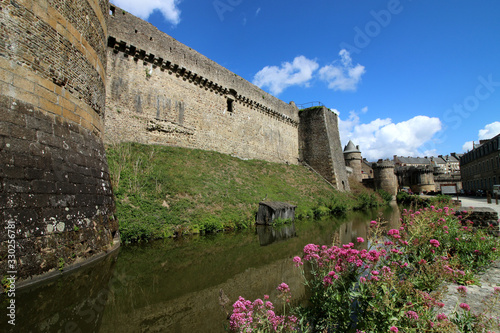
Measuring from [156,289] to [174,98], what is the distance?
12.9 meters

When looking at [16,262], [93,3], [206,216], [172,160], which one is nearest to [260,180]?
[172,160]

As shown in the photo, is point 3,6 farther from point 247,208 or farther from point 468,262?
point 247,208

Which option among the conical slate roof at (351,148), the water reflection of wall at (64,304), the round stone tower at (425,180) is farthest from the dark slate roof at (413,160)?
the water reflection of wall at (64,304)

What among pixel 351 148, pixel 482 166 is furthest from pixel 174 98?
pixel 482 166

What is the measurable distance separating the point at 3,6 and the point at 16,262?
429 centimetres

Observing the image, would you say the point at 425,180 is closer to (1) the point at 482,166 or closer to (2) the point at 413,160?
(1) the point at 482,166

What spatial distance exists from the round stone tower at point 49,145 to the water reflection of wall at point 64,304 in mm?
375

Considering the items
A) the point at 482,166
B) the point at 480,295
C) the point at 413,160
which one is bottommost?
the point at 480,295

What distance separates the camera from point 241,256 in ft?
21.1

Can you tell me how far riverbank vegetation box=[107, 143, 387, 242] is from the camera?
831 cm

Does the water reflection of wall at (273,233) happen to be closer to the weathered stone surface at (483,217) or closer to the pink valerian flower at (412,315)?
the weathered stone surface at (483,217)

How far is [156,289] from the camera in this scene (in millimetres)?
4246

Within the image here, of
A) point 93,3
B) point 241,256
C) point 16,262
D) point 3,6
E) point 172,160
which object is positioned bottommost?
point 241,256

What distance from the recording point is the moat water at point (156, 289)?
10.3ft
